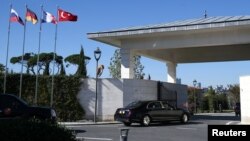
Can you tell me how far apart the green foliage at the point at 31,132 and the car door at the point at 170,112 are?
16.7 meters

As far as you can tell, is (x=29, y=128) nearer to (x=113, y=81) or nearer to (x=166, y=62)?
(x=113, y=81)

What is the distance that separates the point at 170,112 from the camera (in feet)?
80.5

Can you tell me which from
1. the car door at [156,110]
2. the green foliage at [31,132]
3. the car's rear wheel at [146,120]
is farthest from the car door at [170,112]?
the green foliage at [31,132]

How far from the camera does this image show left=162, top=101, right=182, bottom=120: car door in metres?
24.4

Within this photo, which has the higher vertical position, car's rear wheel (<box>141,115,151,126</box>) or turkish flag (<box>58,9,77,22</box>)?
turkish flag (<box>58,9,77,22</box>)

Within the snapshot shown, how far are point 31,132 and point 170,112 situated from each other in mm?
17781

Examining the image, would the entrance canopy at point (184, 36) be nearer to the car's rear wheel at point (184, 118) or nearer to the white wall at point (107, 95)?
the white wall at point (107, 95)

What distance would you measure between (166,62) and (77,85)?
38.6 ft

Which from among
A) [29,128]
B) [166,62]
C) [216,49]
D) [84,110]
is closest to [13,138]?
[29,128]

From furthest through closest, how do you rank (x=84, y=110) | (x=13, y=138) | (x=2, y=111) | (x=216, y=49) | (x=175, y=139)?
(x=216, y=49) < (x=84, y=110) < (x=2, y=111) < (x=175, y=139) < (x=13, y=138)

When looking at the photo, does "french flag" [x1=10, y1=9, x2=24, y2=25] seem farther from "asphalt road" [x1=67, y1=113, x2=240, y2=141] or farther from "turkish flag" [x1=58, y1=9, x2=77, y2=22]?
"asphalt road" [x1=67, y1=113, x2=240, y2=141]

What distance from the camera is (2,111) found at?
16.9 metres

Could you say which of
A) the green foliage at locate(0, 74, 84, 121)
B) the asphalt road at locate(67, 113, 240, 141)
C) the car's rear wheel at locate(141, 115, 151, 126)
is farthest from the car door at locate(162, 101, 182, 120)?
the green foliage at locate(0, 74, 84, 121)

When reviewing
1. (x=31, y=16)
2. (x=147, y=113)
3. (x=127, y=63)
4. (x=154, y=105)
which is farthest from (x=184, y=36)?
(x=31, y=16)
